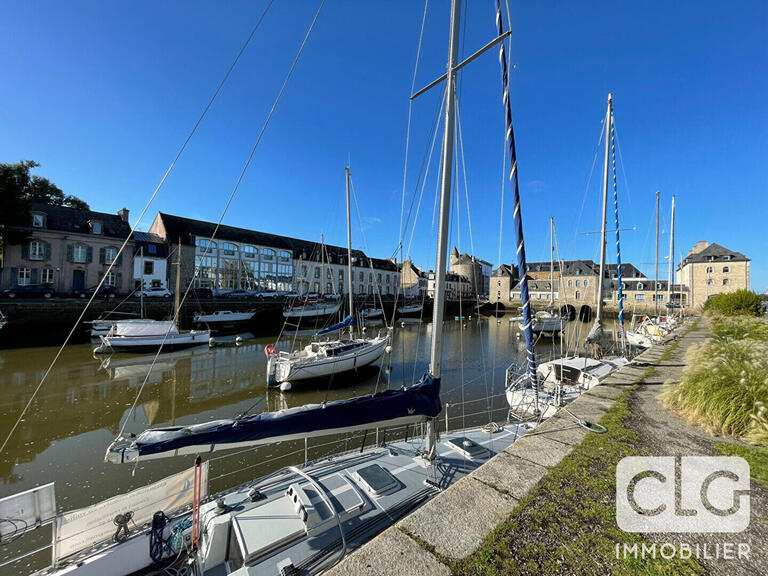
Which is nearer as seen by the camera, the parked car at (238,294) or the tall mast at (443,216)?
the tall mast at (443,216)

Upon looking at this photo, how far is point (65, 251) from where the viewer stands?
1214 inches

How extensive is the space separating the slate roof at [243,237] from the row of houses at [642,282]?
3319 centimetres

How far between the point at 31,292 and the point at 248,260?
22635mm

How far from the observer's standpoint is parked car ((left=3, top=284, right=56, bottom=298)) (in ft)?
86.8

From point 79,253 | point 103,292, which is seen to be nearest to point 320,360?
point 103,292

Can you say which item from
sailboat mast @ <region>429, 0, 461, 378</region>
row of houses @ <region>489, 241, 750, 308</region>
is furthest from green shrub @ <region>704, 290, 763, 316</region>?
sailboat mast @ <region>429, 0, 461, 378</region>

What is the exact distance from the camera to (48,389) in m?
13.0

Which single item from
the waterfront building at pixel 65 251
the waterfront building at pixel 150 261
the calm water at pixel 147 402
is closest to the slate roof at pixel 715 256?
the calm water at pixel 147 402

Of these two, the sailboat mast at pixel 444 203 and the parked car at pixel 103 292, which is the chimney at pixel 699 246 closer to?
the sailboat mast at pixel 444 203

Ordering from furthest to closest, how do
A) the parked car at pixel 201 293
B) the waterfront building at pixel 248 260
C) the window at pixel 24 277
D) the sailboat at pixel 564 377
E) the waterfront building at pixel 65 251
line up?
the waterfront building at pixel 248 260 < the parked car at pixel 201 293 < the window at pixel 24 277 < the waterfront building at pixel 65 251 < the sailboat at pixel 564 377

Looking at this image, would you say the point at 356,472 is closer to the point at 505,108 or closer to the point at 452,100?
the point at 452,100

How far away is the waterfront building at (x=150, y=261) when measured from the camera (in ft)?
114

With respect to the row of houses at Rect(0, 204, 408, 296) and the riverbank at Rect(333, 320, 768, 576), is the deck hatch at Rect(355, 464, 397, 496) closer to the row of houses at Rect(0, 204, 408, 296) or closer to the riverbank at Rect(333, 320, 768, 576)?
the riverbank at Rect(333, 320, 768, 576)

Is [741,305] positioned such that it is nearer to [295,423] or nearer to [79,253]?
[295,423]
